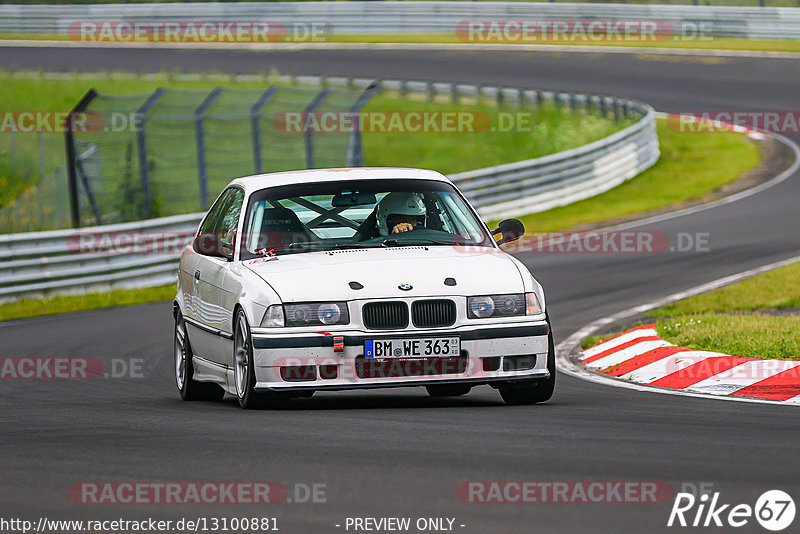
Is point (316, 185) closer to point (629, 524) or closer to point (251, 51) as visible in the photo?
point (629, 524)

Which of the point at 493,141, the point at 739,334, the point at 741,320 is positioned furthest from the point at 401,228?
the point at 493,141

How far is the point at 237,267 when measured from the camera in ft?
28.5

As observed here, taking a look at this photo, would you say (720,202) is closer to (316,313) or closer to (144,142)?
(144,142)

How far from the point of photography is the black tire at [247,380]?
808 centimetres

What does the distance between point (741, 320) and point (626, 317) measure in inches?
88.4

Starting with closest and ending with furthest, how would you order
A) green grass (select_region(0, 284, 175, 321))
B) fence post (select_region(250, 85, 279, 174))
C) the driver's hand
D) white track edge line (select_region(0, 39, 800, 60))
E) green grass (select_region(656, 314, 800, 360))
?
the driver's hand, green grass (select_region(656, 314, 800, 360)), green grass (select_region(0, 284, 175, 321)), fence post (select_region(250, 85, 279, 174)), white track edge line (select_region(0, 39, 800, 60))

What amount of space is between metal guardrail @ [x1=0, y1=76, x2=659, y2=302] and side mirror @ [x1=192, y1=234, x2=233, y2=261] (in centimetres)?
853

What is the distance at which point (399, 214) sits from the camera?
360 inches

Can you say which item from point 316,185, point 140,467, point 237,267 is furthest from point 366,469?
point 316,185

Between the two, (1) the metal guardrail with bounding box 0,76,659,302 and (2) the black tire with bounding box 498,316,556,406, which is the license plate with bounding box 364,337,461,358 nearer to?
(2) the black tire with bounding box 498,316,556,406

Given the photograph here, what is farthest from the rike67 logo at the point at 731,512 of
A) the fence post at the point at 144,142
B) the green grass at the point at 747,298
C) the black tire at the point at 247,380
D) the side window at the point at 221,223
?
the fence post at the point at 144,142

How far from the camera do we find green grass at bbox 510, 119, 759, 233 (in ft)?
80.3

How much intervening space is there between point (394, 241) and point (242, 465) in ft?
9.99

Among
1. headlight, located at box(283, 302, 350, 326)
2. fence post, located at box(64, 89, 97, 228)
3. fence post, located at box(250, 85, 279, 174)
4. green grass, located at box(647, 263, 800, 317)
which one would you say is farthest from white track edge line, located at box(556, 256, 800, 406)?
fence post, located at box(64, 89, 97, 228)
